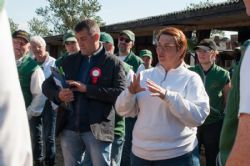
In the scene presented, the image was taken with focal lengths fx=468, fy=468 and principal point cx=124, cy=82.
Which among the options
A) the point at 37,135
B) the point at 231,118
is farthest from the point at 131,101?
the point at 37,135

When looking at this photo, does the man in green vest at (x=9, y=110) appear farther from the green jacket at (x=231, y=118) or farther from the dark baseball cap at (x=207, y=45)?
the dark baseball cap at (x=207, y=45)

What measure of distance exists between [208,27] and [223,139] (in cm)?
837

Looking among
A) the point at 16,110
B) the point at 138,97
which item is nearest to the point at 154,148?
the point at 138,97

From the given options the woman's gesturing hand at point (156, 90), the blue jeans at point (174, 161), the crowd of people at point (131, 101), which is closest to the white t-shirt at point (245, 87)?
the crowd of people at point (131, 101)

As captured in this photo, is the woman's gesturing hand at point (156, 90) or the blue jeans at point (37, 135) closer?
the woman's gesturing hand at point (156, 90)

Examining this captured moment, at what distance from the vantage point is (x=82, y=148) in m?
4.14

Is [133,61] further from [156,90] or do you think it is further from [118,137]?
[156,90]

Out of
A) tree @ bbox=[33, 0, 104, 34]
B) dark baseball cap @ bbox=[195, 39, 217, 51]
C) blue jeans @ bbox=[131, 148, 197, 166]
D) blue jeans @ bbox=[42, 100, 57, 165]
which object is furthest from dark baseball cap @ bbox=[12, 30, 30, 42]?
tree @ bbox=[33, 0, 104, 34]

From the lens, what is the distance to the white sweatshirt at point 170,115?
10.8 feet

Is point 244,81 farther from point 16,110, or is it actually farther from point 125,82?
point 125,82

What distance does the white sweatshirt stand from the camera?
329 centimetres

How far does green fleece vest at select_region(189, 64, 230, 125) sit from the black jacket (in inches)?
A: 63.4

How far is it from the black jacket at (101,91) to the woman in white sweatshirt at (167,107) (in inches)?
15.1

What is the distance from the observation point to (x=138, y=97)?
11.6 feet
